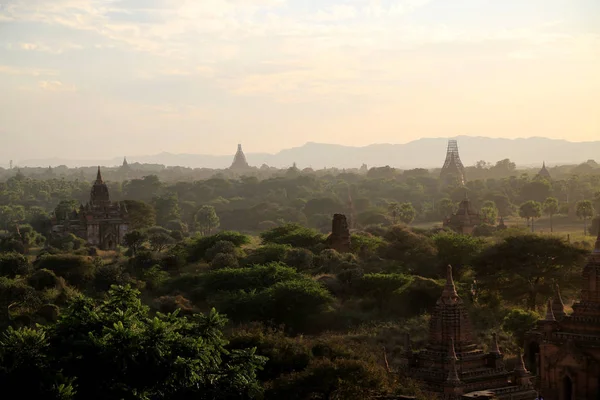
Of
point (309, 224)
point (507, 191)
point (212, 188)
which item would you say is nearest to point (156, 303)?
point (309, 224)

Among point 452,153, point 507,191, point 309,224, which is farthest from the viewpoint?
point 452,153

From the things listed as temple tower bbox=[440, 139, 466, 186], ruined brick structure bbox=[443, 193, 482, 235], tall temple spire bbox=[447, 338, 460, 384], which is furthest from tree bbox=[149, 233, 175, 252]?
temple tower bbox=[440, 139, 466, 186]

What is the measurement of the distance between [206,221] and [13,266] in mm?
42094

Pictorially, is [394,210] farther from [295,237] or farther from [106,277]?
[106,277]

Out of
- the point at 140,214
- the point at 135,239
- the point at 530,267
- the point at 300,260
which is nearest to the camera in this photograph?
the point at 530,267

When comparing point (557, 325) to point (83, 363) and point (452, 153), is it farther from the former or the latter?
point (452, 153)

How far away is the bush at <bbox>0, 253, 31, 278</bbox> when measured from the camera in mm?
44953

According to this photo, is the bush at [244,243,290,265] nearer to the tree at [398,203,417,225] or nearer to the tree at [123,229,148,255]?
the tree at [123,229,148,255]

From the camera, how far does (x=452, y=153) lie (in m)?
144

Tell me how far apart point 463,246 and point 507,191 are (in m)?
71.6

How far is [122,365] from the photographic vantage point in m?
20.3

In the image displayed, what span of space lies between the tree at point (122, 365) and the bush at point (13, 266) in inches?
964

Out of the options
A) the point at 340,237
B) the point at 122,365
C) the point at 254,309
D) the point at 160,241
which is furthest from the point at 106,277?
the point at 122,365

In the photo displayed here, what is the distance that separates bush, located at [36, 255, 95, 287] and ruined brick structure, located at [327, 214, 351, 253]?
500 inches
